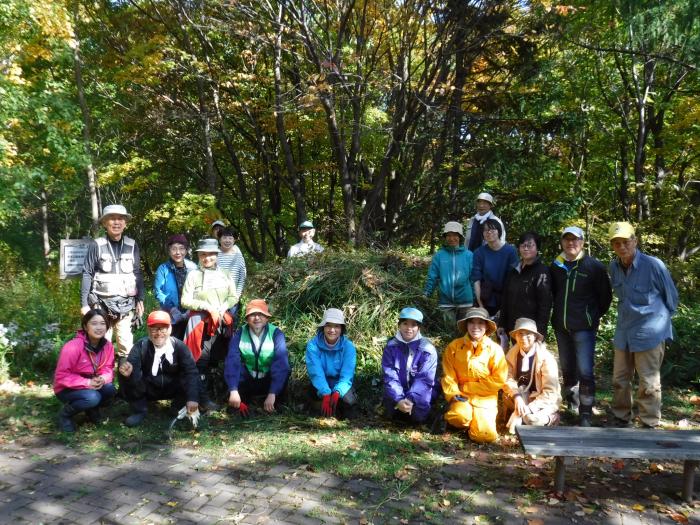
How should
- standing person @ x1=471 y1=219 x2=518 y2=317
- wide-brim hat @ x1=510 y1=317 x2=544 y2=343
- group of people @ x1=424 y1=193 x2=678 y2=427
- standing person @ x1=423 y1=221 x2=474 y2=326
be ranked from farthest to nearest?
standing person @ x1=423 y1=221 x2=474 y2=326 → standing person @ x1=471 y1=219 x2=518 y2=317 → wide-brim hat @ x1=510 y1=317 x2=544 y2=343 → group of people @ x1=424 y1=193 x2=678 y2=427

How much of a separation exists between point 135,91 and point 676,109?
1319 cm

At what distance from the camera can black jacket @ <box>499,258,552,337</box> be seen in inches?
194

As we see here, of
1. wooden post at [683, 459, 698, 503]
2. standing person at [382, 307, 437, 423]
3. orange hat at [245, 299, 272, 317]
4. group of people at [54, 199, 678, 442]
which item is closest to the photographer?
wooden post at [683, 459, 698, 503]

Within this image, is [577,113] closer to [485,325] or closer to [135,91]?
[485,325]

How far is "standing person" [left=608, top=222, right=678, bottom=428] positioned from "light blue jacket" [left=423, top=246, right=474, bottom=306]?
1555 mm

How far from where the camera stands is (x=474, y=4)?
9.50 m

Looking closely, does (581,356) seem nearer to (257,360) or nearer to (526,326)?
(526,326)

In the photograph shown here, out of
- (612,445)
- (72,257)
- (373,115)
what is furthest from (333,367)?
(373,115)

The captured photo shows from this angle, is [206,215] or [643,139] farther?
[643,139]

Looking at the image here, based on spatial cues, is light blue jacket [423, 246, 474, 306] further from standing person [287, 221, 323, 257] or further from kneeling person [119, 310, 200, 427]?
kneeling person [119, 310, 200, 427]

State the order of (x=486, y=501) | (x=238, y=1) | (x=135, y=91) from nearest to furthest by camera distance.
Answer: (x=486, y=501) → (x=238, y=1) → (x=135, y=91)

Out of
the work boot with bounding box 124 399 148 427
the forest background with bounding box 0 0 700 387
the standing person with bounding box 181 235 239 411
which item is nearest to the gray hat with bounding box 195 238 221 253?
the standing person with bounding box 181 235 239 411

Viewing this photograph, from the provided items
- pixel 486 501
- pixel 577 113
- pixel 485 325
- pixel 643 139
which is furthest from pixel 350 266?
pixel 643 139

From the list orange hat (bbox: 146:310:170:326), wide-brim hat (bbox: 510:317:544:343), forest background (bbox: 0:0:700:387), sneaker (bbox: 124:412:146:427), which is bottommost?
sneaker (bbox: 124:412:146:427)
